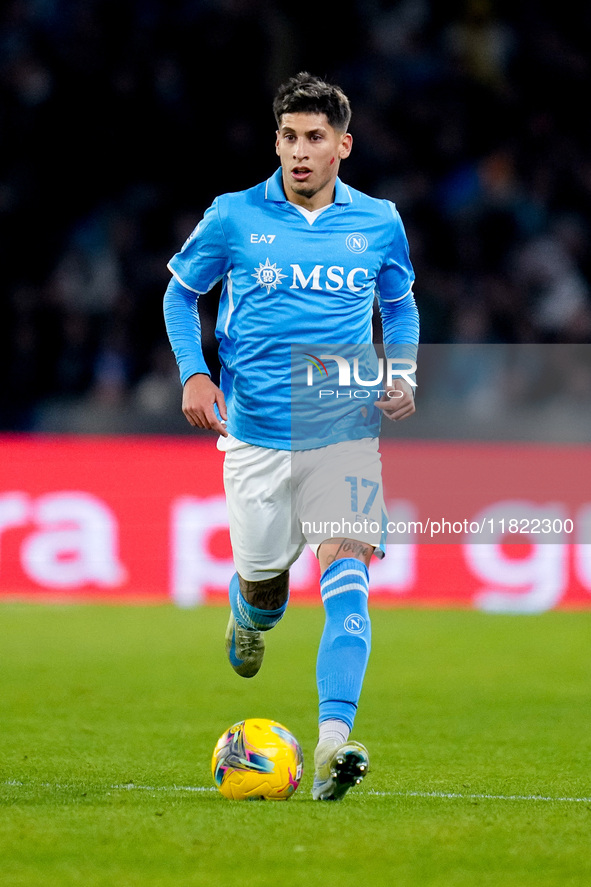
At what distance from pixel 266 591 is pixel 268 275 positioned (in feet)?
4.11

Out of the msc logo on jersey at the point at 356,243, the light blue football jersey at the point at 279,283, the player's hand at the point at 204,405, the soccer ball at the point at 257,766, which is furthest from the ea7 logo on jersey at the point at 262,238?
the soccer ball at the point at 257,766

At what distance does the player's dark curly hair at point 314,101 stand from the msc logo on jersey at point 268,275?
1.63 ft

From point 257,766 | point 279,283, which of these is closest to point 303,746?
point 257,766

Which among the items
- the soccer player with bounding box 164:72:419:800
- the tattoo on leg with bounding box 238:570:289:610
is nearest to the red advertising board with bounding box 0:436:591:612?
the tattoo on leg with bounding box 238:570:289:610

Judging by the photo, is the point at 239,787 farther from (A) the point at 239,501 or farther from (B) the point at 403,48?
(B) the point at 403,48

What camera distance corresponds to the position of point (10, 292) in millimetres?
12844

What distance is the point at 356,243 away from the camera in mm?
4961

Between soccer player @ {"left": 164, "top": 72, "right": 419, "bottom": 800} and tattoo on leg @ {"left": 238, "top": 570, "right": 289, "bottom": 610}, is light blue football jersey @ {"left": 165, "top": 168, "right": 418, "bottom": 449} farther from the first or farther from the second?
tattoo on leg @ {"left": 238, "top": 570, "right": 289, "bottom": 610}

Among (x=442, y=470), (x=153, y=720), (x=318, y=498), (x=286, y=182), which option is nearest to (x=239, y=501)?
(x=318, y=498)

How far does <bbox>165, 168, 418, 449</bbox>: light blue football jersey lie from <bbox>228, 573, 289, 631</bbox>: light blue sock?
79cm

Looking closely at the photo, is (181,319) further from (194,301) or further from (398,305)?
(398,305)

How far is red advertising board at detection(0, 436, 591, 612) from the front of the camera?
10.6m

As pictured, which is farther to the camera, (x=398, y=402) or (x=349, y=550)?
(x=398, y=402)

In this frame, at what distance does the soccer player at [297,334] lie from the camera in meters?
4.78
